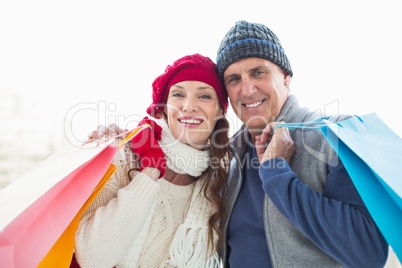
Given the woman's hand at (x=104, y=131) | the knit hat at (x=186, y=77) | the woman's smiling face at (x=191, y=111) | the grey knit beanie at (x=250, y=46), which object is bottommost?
the woman's hand at (x=104, y=131)

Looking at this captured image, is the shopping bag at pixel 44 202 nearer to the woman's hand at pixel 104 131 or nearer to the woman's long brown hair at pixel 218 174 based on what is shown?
the woman's hand at pixel 104 131

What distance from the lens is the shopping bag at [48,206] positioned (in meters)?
0.63

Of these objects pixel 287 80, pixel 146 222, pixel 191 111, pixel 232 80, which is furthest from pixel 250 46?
pixel 146 222

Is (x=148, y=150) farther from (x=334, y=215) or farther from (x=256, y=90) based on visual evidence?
(x=334, y=215)

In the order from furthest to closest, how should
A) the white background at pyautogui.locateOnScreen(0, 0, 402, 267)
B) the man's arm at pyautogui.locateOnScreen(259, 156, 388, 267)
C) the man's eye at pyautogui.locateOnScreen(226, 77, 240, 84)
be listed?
the white background at pyautogui.locateOnScreen(0, 0, 402, 267) → the man's eye at pyautogui.locateOnScreen(226, 77, 240, 84) → the man's arm at pyautogui.locateOnScreen(259, 156, 388, 267)

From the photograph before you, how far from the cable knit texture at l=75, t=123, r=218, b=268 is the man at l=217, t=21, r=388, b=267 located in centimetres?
15

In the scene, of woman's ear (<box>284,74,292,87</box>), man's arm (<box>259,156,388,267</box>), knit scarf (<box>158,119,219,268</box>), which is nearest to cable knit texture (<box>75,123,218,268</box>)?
knit scarf (<box>158,119,219,268</box>)

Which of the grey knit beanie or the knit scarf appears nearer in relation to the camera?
the knit scarf

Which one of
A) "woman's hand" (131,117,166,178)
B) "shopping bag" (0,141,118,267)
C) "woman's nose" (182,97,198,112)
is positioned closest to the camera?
"shopping bag" (0,141,118,267)

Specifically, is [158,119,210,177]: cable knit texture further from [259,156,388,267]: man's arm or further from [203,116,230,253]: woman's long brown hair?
[259,156,388,267]: man's arm

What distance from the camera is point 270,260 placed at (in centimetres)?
101

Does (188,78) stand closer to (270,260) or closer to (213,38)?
(270,260)

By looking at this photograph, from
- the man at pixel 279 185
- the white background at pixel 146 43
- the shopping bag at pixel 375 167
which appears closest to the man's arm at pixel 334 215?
the man at pixel 279 185

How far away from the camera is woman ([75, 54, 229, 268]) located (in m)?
0.90
